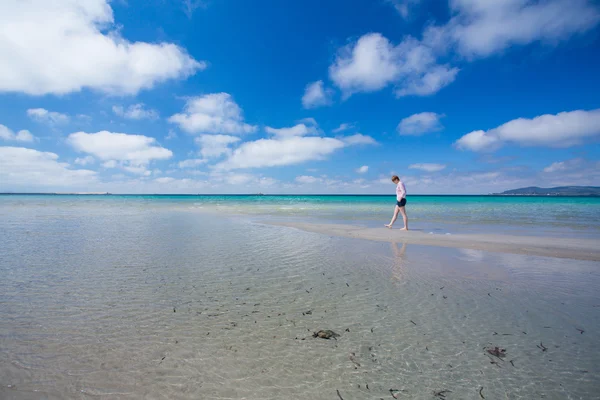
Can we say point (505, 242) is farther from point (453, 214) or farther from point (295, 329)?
point (453, 214)

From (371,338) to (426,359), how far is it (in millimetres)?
837

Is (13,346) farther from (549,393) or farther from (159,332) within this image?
(549,393)

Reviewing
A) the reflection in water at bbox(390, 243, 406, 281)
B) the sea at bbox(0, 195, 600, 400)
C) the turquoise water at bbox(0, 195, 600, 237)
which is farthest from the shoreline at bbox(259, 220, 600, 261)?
the turquoise water at bbox(0, 195, 600, 237)

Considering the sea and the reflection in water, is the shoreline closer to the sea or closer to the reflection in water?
the reflection in water

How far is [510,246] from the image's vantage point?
40.8 feet

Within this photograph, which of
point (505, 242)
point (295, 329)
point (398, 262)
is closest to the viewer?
point (295, 329)

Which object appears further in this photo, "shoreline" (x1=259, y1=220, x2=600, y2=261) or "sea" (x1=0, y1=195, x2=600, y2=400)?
"shoreline" (x1=259, y1=220, x2=600, y2=261)

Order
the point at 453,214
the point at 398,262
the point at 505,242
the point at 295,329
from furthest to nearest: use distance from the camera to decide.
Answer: the point at 453,214 → the point at 505,242 → the point at 398,262 → the point at 295,329

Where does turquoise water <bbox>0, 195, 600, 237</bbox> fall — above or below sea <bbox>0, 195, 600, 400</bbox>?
above

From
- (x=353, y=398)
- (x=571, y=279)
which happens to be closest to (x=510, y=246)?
(x=571, y=279)

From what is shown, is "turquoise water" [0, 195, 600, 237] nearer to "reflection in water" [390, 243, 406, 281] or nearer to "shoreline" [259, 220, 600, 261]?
"shoreline" [259, 220, 600, 261]

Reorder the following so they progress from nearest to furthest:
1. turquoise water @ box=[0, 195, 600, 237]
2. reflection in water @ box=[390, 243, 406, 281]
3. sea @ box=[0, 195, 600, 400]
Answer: sea @ box=[0, 195, 600, 400] < reflection in water @ box=[390, 243, 406, 281] < turquoise water @ box=[0, 195, 600, 237]

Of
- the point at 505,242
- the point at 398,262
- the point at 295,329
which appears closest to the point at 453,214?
the point at 505,242

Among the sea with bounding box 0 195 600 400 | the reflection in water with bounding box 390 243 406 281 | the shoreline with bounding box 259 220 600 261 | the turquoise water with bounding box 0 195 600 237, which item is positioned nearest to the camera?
the sea with bounding box 0 195 600 400
